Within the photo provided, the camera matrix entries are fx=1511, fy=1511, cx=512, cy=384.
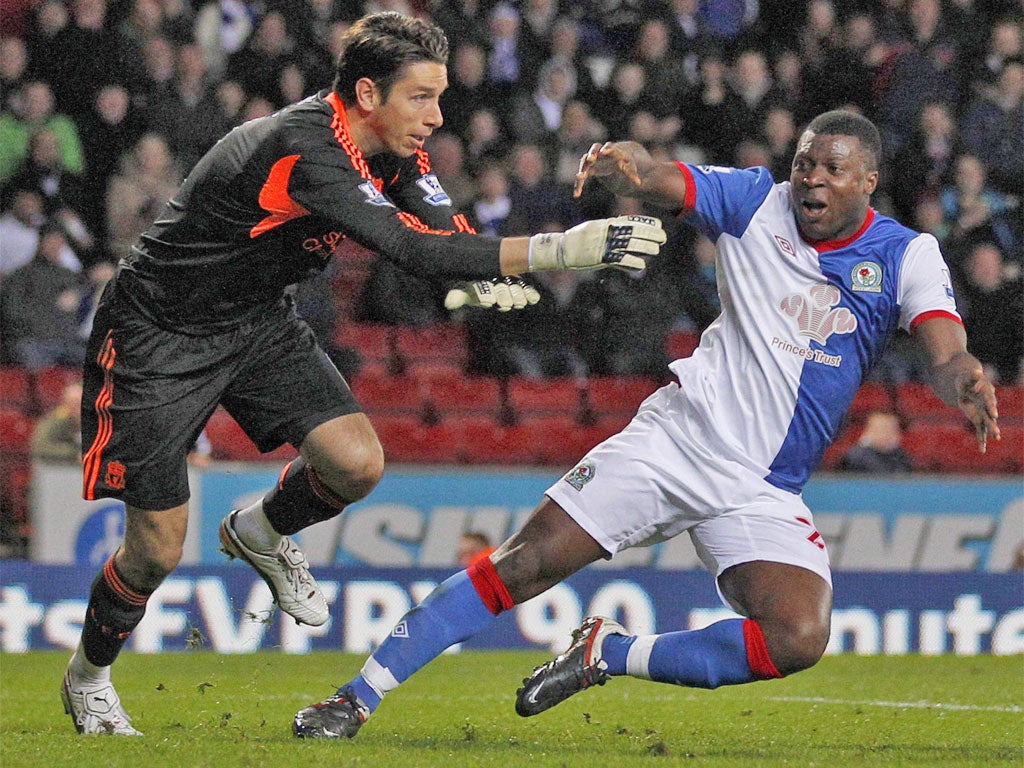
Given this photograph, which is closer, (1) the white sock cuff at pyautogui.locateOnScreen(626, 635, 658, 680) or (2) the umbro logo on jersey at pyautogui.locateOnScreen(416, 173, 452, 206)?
(1) the white sock cuff at pyautogui.locateOnScreen(626, 635, 658, 680)

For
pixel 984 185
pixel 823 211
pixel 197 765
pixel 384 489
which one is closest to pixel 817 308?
pixel 823 211

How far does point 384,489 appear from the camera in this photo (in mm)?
10359

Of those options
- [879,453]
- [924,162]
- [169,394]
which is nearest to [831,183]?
[169,394]

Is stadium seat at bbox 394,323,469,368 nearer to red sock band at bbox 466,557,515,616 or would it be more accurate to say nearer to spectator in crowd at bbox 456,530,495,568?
spectator in crowd at bbox 456,530,495,568

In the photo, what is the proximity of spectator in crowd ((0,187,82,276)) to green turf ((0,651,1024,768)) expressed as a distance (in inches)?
138

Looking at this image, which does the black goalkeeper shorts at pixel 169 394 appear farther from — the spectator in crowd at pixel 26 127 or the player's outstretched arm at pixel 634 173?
the spectator in crowd at pixel 26 127

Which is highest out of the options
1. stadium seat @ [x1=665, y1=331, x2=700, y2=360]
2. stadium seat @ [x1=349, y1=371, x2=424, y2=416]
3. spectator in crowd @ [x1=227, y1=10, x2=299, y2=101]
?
spectator in crowd @ [x1=227, y1=10, x2=299, y2=101]

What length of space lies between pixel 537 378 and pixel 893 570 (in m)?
3.06

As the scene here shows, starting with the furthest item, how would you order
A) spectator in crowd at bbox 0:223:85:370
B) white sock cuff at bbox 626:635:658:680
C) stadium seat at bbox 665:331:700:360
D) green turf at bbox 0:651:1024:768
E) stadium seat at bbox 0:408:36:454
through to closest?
stadium seat at bbox 665:331:700:360, spectator in crowd at bbox 0:223:85:370, stadium seat at bbox 0:408:36:454, white sock cuff at bbox 626:635:658:680, green turf at bbox 0:651:1024:768

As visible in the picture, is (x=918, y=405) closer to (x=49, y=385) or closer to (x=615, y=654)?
(x=49, y=385)

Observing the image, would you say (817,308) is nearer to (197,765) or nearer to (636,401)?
(197,765)

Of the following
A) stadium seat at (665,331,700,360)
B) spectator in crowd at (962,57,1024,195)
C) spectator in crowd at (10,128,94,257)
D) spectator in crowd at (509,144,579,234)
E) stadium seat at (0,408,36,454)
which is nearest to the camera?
stadium seat at (0,408,36,454)

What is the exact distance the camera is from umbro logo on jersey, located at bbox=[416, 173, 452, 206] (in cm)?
542

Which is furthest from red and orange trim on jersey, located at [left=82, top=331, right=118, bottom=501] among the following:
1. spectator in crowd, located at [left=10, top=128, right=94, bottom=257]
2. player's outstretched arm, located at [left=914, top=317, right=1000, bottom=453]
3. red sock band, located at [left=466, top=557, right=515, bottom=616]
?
spectator in crowd, located at [left=10, top=128, right=94, bottom=257]
